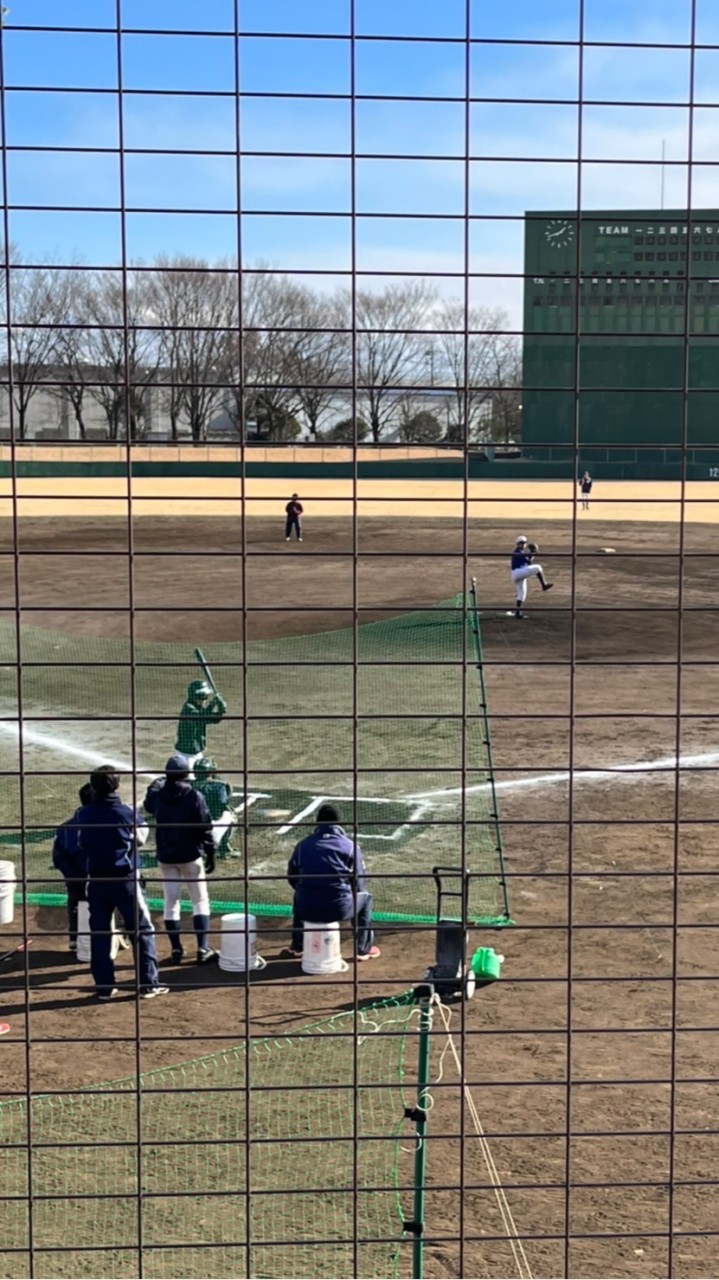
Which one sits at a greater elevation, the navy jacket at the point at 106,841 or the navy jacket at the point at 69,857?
the navy jacket at the point at 106,841

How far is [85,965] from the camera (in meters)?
10.6

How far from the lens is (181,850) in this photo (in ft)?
33.9

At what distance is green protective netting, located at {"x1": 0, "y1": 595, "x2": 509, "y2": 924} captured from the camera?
12320mm

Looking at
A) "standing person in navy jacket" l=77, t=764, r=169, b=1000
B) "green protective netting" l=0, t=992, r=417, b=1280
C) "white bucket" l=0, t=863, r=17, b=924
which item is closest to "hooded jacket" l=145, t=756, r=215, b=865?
"standing person in navy jacket" l=77, t=764, r=169, b=1000

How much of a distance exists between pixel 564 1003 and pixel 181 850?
2934 millimetres

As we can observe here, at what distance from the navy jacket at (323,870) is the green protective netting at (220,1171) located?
4.44ft

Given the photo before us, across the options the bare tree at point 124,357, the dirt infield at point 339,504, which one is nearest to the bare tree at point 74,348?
the bare tree at point 124,357

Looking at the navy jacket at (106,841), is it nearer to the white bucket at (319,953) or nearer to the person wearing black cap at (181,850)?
the person wearing black cap at (181,850)

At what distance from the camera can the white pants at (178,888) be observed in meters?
10.5

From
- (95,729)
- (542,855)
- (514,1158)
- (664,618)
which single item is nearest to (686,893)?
(542,855)

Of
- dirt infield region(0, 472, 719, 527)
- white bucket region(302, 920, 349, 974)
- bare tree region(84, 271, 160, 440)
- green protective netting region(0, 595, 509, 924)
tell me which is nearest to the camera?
bare tree region(84, 271, 160, 440)

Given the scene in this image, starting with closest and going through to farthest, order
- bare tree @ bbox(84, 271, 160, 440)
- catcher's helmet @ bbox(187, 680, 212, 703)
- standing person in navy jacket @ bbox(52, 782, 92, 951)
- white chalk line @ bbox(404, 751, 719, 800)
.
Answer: bare tree @ bbox(84, 271, 160, 440) < standing person in navy jacket @ bbox(52, 782, 92, 951) < catcher's helmet @ bbox(187, 680, 212, 703) < white chalk line @ bbox(404, 751, 719, 800)

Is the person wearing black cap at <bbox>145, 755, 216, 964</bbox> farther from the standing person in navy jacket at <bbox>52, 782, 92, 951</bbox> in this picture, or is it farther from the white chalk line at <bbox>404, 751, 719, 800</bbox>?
the white chalk line at <bbox>404, 751, 719, 800</bbox>

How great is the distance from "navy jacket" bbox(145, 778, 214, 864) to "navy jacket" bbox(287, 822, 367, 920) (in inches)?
28.3
